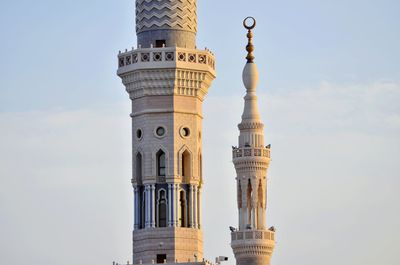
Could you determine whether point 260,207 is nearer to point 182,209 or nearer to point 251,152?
point 251,152

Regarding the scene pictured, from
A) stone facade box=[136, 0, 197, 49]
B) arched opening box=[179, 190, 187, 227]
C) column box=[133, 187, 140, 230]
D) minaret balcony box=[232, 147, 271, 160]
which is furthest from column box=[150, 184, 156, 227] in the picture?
stone facade box=[136, 0, 197, 49]

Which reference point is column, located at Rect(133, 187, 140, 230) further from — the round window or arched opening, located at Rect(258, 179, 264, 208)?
arched opening, located at Rect(258, 179, 264, 208)

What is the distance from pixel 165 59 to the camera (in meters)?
113

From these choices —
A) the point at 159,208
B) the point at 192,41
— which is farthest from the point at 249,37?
the point at 159,208

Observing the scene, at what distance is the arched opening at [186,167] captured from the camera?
372ft

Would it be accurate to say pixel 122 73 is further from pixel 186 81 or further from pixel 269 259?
pixel 269 259

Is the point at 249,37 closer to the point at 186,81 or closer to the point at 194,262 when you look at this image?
the point at 186,81

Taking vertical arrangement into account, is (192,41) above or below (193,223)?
above

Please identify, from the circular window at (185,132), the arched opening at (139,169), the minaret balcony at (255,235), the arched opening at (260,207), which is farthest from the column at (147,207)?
the arched opening at (260,207)

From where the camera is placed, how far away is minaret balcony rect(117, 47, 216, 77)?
113 metres

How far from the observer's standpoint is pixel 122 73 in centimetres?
11425

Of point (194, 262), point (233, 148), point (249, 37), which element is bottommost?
point (194, 262)

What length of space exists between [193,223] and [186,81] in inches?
326

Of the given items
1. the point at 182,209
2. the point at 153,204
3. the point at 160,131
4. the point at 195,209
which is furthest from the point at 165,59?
the point at 195,209
